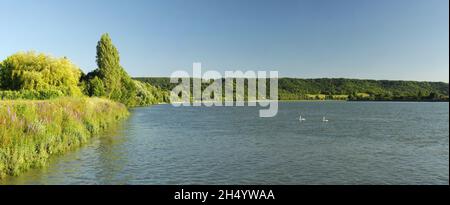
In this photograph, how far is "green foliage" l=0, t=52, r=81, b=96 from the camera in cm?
5244

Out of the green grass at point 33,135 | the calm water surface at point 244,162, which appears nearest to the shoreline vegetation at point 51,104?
the green grass at point 33,135

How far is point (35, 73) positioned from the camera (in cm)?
5256

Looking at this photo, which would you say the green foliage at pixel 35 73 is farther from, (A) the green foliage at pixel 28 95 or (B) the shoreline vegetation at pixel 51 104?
(A) the green foliage at pixel 28 95

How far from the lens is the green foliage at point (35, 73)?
52438mm

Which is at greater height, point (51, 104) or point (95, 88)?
point (95, 88)

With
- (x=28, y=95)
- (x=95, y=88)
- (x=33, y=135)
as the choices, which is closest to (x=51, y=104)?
(x=33, y=135)

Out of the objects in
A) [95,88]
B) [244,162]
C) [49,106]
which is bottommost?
[244,162]

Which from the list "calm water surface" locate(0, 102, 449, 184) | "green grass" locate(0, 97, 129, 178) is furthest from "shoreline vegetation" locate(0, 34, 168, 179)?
"calm water surface" locate(0, 102, 449, 184)

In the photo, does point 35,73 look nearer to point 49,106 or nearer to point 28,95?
point 28,95
